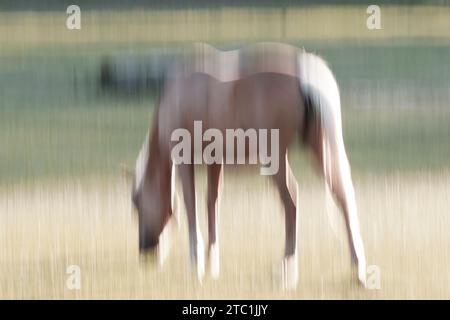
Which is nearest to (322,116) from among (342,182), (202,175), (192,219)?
(342,182)

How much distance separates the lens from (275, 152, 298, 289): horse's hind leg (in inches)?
108

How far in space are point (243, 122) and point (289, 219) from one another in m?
0.36

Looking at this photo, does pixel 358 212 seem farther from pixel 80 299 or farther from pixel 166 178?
pixel 80 299

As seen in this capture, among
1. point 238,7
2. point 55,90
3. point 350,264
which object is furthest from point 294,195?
point 55,90

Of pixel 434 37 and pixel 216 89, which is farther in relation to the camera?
pixel 434 37

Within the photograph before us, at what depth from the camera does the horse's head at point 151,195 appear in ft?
9.12

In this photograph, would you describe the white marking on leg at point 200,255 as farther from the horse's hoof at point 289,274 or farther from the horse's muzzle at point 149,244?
the horse's hoof at point 289,274

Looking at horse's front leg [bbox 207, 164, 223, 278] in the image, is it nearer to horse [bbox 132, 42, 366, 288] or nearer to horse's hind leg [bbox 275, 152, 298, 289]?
horse [bbox 132, 42, 366, 288]

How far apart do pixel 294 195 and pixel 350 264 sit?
0.30 metres

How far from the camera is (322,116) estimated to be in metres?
2.69

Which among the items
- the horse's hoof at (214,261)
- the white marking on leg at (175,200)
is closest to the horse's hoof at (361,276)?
the horse's hoof at (214,261)

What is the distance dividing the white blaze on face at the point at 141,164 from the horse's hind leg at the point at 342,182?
566 mm

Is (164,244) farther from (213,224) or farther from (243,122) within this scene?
(243,122)

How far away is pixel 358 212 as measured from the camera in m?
2.83
